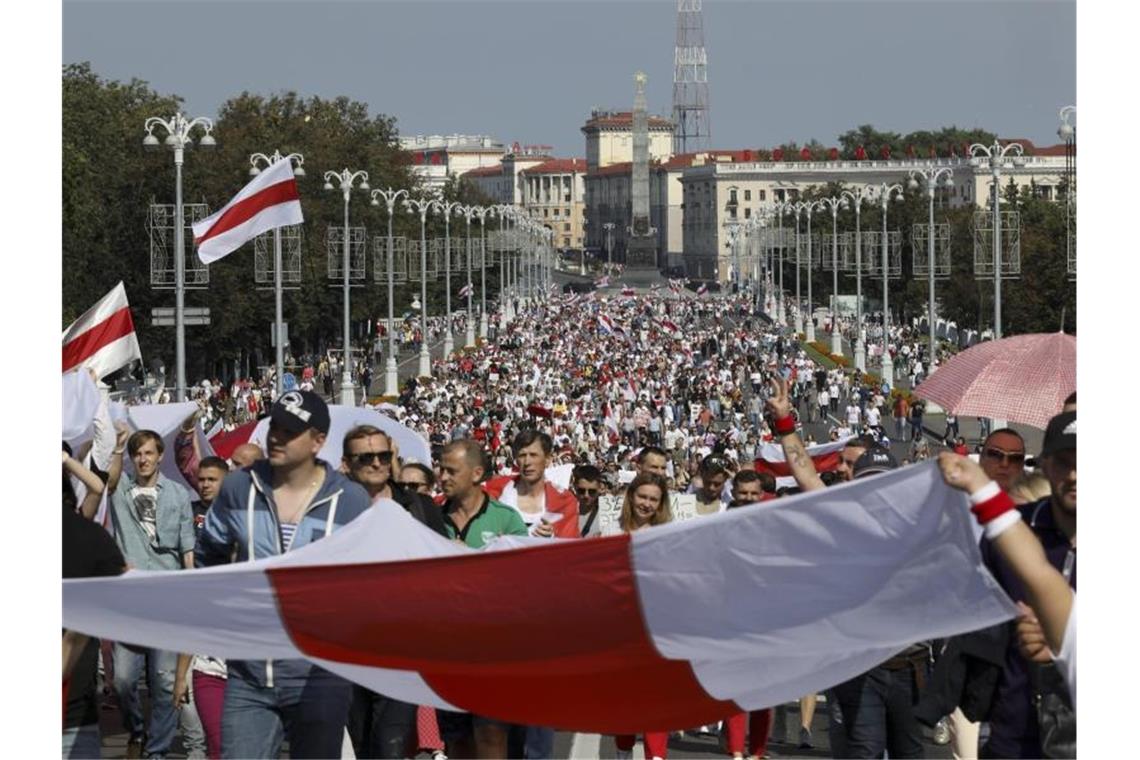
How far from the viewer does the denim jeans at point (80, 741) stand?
26.9 feet

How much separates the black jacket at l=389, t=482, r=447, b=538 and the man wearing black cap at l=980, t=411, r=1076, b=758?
10.4ft

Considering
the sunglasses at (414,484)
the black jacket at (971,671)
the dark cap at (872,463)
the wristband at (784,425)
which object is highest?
the wristband at (784,425)

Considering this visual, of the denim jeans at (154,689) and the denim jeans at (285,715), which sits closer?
the denim jeans at (285,715)

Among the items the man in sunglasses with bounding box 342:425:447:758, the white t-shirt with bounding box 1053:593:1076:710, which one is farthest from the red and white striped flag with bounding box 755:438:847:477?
the white t-shirt with bounding box 1053:593:1076:710

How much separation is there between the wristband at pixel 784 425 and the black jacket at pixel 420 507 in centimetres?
147

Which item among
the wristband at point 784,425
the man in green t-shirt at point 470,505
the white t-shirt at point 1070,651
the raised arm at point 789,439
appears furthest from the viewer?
the man in green t-shirt at point 470,505

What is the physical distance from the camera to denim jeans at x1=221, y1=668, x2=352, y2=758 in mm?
8148

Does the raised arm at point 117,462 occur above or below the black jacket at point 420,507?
above

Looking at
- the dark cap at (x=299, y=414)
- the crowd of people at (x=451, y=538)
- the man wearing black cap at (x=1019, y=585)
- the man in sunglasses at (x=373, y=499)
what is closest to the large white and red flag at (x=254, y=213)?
the crowd of people at (x=451, y=538)

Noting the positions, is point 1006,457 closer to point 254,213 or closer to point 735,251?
point 254,213

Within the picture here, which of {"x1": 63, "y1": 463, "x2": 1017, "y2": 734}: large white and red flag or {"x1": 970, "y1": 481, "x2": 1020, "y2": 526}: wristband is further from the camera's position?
{"x1": 63, "y1": 463, "x2": 1017, "y2": 734}: large white and red flag

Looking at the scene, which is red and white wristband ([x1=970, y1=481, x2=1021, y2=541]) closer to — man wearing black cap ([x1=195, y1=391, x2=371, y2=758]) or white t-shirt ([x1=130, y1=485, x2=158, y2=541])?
man wearing black cap ([x1=195, y1=391, x2=371, y2=758])

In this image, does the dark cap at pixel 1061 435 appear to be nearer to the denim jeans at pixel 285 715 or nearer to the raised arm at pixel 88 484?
the denim jeans at pixel 285 715

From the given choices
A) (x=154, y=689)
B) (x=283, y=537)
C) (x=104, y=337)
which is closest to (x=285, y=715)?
(x=283, y=537)
